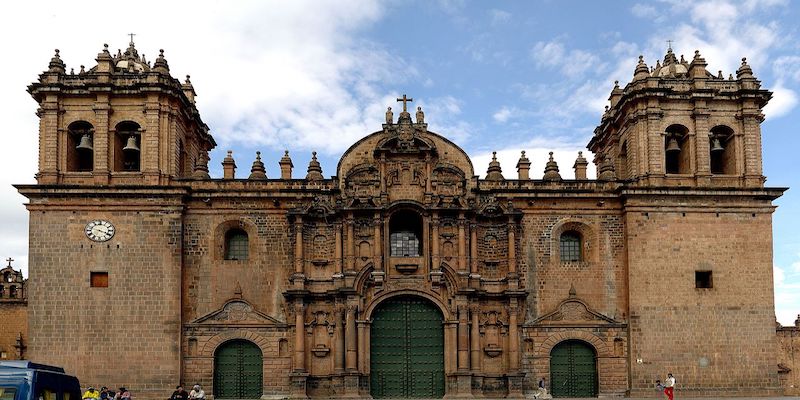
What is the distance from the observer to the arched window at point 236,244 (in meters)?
32.5

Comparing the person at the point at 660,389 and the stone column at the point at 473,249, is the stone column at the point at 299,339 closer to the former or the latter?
the stone column at the point at 473,249

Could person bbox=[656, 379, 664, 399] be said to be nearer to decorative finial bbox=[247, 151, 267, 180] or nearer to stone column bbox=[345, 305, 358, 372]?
stone column bbox=[345, 305, 358, 372]

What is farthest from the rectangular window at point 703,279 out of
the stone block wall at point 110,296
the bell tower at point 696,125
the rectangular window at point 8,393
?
the rectangular window at point 8,393

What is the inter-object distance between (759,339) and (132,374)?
23003mm

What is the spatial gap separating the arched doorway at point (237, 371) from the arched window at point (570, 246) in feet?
40.2

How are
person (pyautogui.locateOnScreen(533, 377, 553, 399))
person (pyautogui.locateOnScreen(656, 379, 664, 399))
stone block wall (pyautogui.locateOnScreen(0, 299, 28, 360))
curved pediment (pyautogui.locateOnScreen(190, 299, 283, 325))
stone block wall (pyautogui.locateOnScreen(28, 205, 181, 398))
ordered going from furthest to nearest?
stone block wall (pyautogui.locateOnScreen(0, 299, 28, 360)), curved pediment (pyautogui.locateOnScreen(190, 299, 283, 325)), stone block wall (pyautogui.locateOnScreen(28, 205, 181, 398)), person (pyautogui.locateOnScreen(533, 377, 553, 399)), person (pyautogui.locateOnScreen(656, 379, 664, 399))

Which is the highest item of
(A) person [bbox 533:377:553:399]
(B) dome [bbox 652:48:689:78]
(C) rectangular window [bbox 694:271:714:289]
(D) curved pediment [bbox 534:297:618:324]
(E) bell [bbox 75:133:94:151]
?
(B) dome [bbox 652:48:689:78]

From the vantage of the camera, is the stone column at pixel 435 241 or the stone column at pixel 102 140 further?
the stone column at pixel 102 140

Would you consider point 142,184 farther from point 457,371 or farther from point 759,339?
point 759,339

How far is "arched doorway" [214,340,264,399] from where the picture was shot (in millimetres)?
31250

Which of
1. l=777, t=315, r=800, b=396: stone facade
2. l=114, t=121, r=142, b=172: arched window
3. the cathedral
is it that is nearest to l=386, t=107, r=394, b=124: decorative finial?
the cathedral

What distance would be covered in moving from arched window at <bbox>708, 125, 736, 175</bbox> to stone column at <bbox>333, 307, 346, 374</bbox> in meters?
15.8

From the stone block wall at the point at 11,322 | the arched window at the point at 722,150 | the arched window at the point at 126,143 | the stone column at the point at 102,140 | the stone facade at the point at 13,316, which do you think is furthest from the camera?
the stone block wall at the point at 11,322

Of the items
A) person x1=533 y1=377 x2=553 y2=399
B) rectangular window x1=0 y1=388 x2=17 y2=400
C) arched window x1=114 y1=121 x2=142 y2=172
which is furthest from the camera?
arched window x1=114 y1=121 x2=142 y2=172
